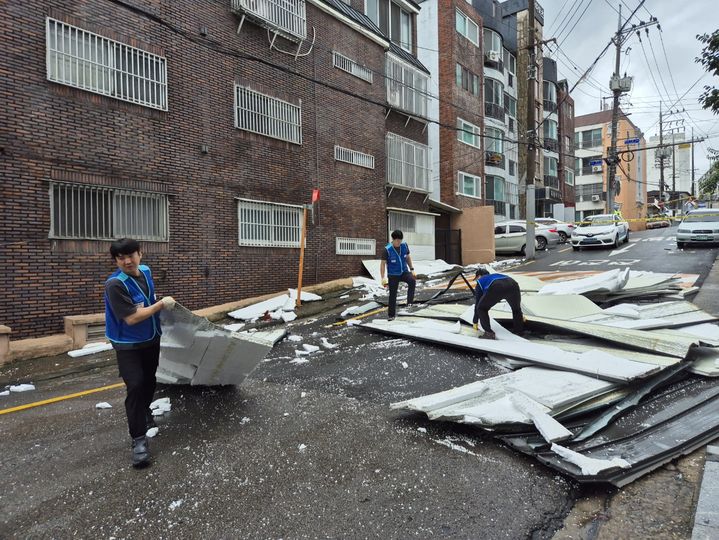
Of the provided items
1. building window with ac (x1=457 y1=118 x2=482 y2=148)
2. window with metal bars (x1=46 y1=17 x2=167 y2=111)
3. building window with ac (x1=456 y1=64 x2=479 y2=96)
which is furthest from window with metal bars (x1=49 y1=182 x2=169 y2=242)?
building window with ac (x1=456 y1=64 x2=479 y2=96)

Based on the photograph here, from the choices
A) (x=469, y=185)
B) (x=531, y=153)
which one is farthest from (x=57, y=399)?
(x=469, y=185)

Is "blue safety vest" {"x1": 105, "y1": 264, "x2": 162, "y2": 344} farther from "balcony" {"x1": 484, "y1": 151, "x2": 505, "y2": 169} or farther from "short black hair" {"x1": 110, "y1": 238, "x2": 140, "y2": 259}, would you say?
"balcony" {"x1": 484, "y1": 151, "x2": 505, "y2": 169}

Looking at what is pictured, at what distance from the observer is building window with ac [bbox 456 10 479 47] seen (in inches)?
1005

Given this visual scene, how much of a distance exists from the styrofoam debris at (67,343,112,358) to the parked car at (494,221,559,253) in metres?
18.8

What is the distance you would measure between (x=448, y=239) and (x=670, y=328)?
14.5 m

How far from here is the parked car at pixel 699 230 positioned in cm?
1811

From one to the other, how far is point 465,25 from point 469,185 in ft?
30.9

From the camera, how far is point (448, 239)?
20781 mm

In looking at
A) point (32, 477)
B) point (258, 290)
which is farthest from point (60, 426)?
point (258, 290)

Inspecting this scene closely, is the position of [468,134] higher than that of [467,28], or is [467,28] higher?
[467,28]

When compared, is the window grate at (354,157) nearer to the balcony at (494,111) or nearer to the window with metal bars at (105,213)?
the window with metal bars at (105,213)

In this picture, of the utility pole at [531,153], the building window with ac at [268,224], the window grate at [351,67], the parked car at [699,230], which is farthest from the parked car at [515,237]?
the building window with ac at [268,224]

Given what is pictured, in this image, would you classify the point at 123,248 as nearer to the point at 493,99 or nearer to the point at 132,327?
the point at 132,327

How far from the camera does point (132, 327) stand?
3.50m
